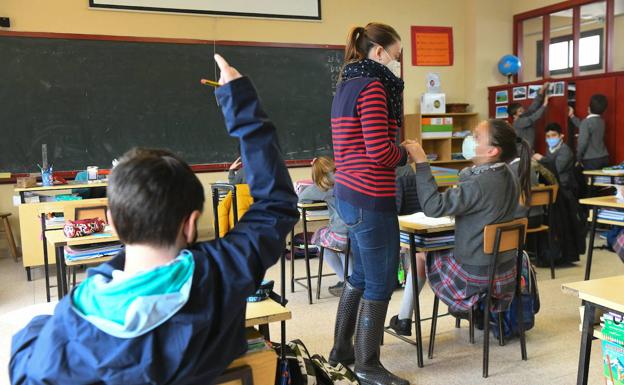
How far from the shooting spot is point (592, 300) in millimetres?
1831

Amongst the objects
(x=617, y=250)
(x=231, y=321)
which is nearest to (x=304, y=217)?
(x=617, y=250)

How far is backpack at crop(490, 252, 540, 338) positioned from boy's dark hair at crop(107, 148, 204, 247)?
2.43m

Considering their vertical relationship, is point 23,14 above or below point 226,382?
above

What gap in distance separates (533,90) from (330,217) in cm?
490

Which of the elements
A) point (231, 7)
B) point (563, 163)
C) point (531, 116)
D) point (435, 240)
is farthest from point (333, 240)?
point (531, 116)

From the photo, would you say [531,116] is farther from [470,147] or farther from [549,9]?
[470,147]

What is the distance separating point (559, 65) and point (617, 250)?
18.4 ft

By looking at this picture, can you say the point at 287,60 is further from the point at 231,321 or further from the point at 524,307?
the point at 231,321

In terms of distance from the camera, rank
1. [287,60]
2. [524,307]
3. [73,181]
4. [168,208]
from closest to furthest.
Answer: [168,208] < [524,307] < [73,181] < [287,60]

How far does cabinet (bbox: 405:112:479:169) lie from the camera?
25.1 feet

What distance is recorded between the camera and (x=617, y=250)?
3154 mm

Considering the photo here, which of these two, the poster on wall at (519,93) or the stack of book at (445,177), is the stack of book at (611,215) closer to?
the stack of book at (445,177)

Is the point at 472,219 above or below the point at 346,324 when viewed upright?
above

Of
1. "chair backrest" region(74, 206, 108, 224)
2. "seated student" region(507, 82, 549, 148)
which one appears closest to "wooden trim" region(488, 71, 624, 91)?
"seated student" region(507, 82, 549, 148)
